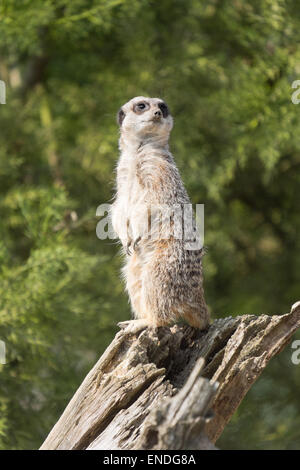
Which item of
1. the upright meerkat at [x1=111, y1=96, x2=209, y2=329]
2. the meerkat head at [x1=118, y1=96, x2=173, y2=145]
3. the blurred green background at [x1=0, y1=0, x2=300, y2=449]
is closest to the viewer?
the upright meerkat at [x1=111, y1=96, x2=209, y2=329]

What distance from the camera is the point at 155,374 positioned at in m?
3.19

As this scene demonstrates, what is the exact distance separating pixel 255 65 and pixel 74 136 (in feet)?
7.66

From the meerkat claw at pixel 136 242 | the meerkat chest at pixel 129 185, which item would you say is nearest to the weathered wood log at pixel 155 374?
the meerkat claw at pixel 136 242

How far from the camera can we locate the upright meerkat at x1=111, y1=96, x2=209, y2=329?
12.2 ft

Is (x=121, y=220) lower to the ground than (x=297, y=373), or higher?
higher

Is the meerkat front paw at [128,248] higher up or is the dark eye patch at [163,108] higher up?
the dark eye patch at [163,108]

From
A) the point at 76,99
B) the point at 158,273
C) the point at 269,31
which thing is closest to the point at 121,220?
the point at 158,273

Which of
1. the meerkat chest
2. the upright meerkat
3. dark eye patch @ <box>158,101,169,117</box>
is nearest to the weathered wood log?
the upright meerkat

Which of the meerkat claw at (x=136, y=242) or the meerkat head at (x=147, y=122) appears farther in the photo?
the meerkat head at (x=147, y=122)

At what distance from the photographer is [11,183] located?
24.0ft

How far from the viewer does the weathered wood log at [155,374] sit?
3.10 meters

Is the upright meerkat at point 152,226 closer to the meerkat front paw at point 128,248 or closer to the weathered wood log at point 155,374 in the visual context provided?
the meerkat front paw at point 128,248

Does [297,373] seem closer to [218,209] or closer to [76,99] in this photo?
[218,209]

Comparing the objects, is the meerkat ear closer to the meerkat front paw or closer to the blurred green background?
the meerkat front paw
